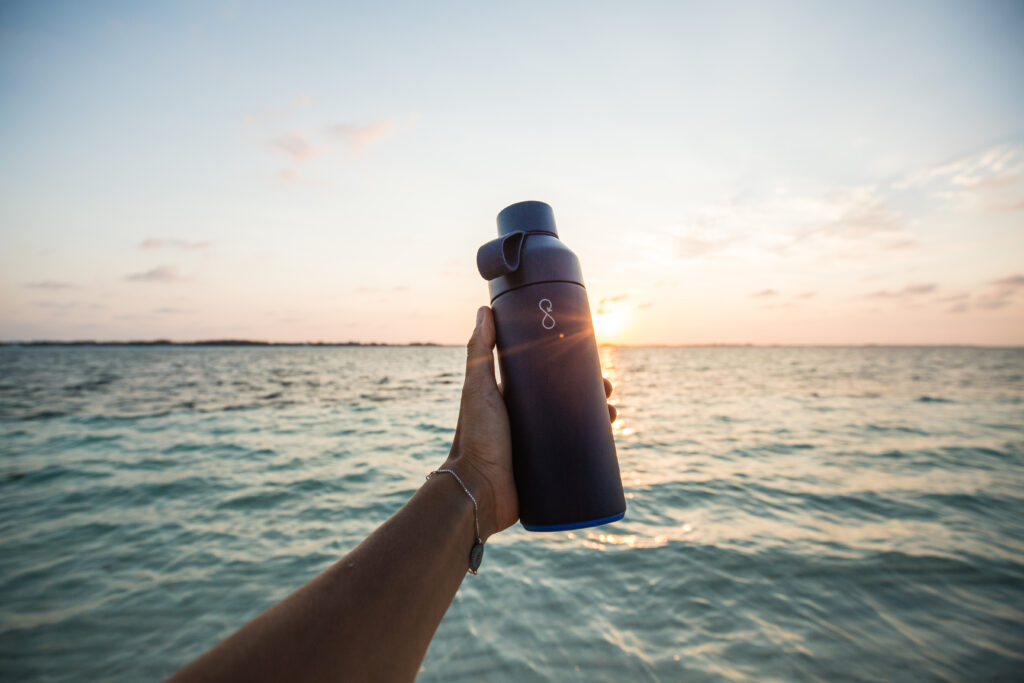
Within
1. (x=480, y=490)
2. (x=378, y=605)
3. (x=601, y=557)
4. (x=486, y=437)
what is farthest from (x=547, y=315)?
(x=601, y=557)

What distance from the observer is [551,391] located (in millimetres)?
1499

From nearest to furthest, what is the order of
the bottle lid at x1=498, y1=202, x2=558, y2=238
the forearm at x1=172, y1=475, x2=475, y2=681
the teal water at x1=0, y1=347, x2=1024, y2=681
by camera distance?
the forearm at x1=172, y1=475, x2=475, y2=681, the bottle lid at x1=498, y1=202, x2=558, y2=238, the teal water at x1=0, y1=347, x2=1024, y2=681

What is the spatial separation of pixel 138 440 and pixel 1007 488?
47.5 feet

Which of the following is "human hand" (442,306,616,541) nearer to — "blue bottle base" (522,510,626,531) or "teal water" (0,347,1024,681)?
"blue bottle base" (522,510,626,531)

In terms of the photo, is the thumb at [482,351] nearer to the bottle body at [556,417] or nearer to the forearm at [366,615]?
the bottle body at [556,417]

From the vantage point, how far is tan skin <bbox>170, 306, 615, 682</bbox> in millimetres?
821

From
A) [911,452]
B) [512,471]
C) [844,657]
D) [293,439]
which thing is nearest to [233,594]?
[512,471]

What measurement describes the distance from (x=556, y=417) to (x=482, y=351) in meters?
0.37

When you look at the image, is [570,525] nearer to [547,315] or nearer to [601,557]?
[547,315]

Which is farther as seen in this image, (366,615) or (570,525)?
(570,525)

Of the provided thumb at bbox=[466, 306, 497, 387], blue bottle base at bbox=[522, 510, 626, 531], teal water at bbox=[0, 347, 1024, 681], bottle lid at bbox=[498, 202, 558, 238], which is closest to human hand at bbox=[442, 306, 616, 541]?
thumb at bbox=[466, 306, 497, 387]

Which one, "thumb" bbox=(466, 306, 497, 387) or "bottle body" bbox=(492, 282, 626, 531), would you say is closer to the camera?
"bottle body" bbox=(492, 282, 626, 531)

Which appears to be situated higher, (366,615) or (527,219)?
(527,219)

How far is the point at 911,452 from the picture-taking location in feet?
26.4
